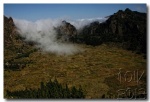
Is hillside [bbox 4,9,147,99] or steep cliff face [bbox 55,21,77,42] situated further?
steep cliff face [bbox 55,21,77,42]

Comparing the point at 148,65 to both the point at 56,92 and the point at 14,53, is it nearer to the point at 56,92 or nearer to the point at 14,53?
the point at 56,92

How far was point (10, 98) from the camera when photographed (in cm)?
630

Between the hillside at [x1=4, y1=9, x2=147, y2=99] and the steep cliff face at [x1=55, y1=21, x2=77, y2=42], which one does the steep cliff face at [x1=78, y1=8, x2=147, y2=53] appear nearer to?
the hillside at [x1=4, y1=9, x2=147, y2=99]

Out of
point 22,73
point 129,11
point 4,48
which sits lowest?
point 22,73

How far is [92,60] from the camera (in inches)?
249

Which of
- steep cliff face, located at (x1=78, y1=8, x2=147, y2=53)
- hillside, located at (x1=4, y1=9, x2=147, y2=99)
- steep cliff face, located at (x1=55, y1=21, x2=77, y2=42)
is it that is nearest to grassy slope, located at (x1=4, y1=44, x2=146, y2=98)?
hillside, located at (x1=4, y1=9, x2=147, y2=99)

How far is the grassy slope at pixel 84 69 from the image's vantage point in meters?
6.23

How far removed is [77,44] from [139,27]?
102 cm

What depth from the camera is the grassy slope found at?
20.4ft

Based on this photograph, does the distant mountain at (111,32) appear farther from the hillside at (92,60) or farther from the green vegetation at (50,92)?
the green vegetation at (50,92)

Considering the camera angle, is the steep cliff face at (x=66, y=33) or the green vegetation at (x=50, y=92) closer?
the green vegetation at (x=50, y=92)

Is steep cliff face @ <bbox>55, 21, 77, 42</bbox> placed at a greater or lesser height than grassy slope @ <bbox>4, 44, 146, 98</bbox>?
greater

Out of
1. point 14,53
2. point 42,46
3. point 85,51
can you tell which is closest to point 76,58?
point 85,51

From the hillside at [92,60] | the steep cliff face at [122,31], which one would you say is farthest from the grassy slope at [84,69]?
the steep cliff face at [122,31]
